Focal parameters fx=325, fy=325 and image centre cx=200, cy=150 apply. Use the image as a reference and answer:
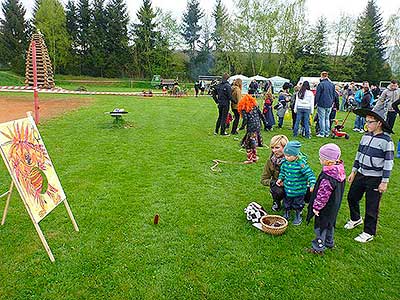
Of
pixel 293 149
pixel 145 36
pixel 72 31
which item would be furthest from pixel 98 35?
pixel 293 149

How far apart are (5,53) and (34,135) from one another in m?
46.1

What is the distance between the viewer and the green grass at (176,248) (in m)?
2.88

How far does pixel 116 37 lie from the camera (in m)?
44.2

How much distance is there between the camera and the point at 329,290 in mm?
2895

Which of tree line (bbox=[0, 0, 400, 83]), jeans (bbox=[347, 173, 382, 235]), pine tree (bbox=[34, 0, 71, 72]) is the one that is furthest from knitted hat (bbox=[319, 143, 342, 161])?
pine tree (bbox=[34, 0, 71, 72])

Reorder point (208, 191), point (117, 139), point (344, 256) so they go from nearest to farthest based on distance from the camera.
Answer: point (344, 256), point (208, 191), point (117, 139)

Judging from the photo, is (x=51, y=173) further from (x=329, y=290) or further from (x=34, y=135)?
(x=329, y=290)

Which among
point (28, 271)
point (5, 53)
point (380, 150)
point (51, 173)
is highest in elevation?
point (5, 53)

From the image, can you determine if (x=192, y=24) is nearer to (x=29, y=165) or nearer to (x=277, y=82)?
(x=277, y=82)

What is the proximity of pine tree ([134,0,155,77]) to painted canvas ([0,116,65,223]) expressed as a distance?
4357 cm

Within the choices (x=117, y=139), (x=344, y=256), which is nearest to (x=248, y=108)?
(x=117, y=139)

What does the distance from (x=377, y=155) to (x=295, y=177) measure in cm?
90

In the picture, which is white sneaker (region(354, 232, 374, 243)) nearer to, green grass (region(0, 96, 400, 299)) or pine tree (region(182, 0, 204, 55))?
green grass (region(0, 96, 400, 299))

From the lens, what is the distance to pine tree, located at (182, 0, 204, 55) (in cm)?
4994
